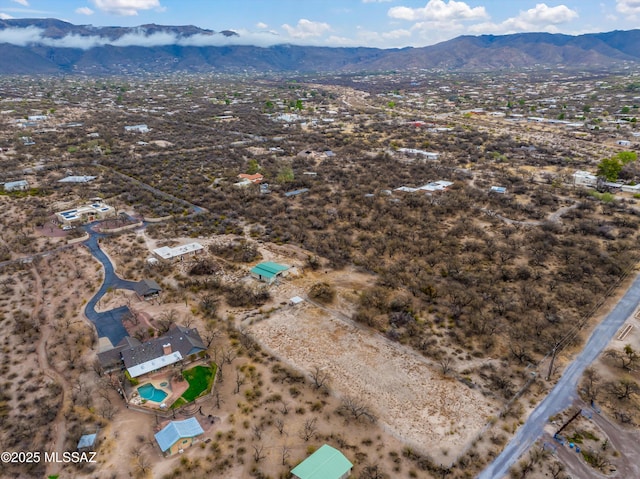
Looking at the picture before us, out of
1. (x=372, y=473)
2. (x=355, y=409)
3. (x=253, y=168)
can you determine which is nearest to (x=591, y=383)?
(x=355, y=409)

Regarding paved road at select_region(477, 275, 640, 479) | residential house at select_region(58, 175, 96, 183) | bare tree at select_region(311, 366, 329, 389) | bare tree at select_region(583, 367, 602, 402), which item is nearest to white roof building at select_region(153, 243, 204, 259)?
bare tree at select_region(311, 366, 329, 389)

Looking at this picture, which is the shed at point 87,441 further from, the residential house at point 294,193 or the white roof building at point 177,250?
the residential house at point 294,193

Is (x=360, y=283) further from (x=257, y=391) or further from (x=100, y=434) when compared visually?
(x=100, y=434)

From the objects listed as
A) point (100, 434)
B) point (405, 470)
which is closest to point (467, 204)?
point (405, 470)

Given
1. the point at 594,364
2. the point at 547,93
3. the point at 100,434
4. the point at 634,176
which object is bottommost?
the point at 100,434

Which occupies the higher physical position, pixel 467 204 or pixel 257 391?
pixel 467 204

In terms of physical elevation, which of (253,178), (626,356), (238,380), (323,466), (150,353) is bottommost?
(238,380)

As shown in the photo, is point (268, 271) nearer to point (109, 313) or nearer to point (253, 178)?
point (109, 313)
